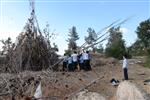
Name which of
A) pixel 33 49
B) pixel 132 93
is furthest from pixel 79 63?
pixel 132 93

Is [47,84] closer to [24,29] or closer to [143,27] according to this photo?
[24,29]

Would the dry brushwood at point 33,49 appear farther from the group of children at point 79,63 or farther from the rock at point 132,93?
the rock at point 132,93

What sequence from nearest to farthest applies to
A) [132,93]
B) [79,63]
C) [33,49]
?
1. [132,93]
2. [33,49]
3. [79,63]

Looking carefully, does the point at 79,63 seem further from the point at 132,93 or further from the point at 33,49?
the point at 132,93

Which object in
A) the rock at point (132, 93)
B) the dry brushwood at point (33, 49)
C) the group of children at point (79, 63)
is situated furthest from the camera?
the group of children at point (79, 63)

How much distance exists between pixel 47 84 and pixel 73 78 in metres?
2.89

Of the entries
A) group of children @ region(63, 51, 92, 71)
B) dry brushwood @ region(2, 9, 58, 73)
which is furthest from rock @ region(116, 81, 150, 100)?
group of children @ region(63, 51, 92, 71)

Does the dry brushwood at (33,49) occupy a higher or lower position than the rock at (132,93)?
higher

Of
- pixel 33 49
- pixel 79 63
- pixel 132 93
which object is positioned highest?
pixel 33 49

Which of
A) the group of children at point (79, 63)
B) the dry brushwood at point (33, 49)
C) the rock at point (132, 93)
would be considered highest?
the dry brushwood at point (33, 49)

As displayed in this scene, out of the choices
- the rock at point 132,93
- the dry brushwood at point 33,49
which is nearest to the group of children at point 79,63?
the dry brushwood at point 33,49

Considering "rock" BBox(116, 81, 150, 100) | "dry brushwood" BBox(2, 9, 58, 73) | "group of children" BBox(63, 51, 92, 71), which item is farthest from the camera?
"group of children" BBox(63, 51, 92, 71)

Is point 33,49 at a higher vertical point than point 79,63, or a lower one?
higher

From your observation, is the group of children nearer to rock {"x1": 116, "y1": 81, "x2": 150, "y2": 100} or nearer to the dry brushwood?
the dry brushwood
